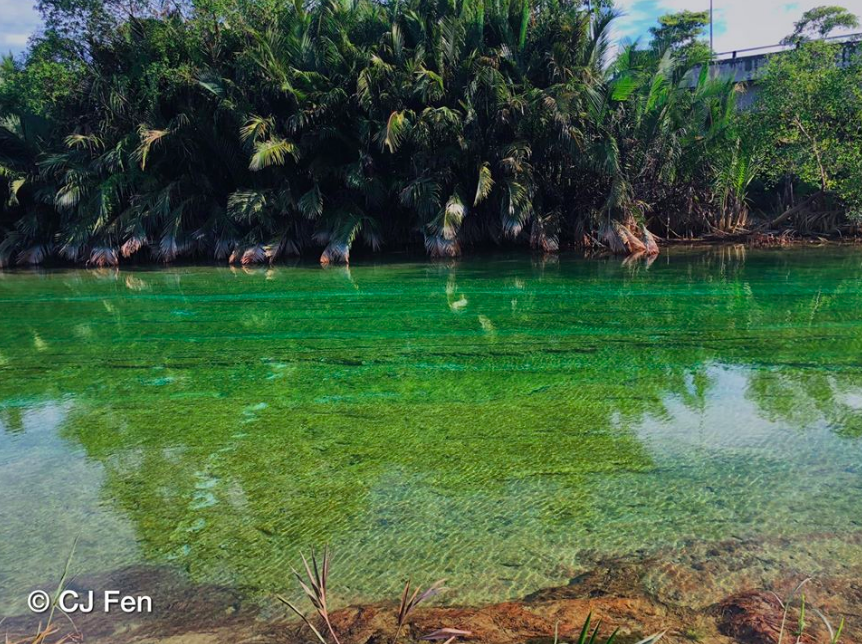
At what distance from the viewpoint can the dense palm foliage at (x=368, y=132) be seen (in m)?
13.3

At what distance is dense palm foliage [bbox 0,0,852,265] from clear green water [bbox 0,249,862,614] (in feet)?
19.5

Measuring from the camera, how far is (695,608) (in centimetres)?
233

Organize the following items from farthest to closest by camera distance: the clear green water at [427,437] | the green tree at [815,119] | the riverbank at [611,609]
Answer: the green tree at [815,119], the clear green water at [427,437], the riverbank at [611,609]

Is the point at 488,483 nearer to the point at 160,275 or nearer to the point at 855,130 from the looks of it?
the point at 160,275

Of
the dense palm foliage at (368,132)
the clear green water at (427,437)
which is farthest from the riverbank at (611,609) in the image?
the dense palm foliage at (368,132)

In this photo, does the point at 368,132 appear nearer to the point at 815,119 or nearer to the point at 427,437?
the point at 815,119

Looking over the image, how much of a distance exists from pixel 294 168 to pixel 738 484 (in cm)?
1306

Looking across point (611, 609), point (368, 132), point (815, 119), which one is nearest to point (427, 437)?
point (611, 609)

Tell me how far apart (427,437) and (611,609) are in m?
1.85

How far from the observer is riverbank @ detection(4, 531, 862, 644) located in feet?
7.27

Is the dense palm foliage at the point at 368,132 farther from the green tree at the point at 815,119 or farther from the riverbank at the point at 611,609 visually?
the riverbank at the point at 611,609

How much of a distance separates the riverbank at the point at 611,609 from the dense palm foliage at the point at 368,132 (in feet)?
35.2

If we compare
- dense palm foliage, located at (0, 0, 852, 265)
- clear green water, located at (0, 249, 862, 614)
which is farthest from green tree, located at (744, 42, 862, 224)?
clear green water, located at (0, 249, 862, 614)

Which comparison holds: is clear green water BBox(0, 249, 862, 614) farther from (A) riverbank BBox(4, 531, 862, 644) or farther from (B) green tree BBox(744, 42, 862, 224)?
(B) green tree BBox(744, 42, 862, 224)
